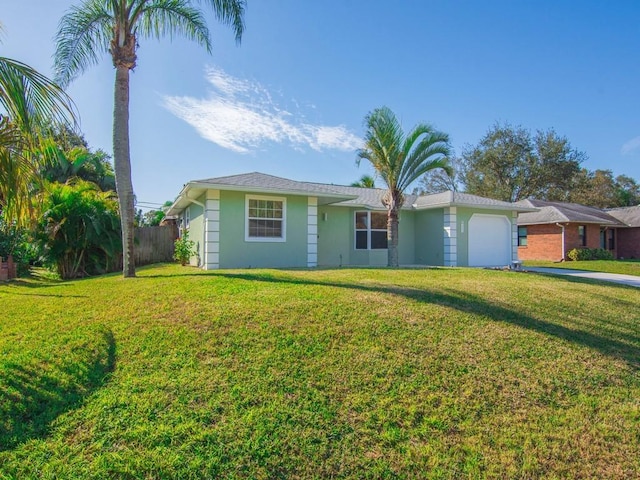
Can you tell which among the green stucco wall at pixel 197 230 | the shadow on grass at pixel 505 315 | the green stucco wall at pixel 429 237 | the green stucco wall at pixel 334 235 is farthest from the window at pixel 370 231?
the shadow on grass at pixel 505 315

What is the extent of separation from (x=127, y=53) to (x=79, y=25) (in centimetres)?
177

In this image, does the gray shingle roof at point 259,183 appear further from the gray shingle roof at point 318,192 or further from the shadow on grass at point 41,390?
the shadow on grass at point 41,390

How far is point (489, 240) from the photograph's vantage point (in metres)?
17.4

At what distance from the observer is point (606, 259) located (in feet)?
82.6

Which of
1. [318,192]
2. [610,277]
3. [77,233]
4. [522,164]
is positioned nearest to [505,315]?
[318,192]

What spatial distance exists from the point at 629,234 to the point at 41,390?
35811 millimetres

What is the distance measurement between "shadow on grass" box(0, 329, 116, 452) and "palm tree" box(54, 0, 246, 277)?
5.67 metres

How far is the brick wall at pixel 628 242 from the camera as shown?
28016 mm

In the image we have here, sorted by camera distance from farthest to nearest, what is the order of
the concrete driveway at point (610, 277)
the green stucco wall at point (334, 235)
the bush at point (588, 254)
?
the bush at point (588, 254) < the green stucco wall at point (334, 235) < the concrete driveway at point (610, 277)

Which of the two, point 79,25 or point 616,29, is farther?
point 616,29

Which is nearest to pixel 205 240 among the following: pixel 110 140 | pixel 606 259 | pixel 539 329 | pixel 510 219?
pixel 110 140

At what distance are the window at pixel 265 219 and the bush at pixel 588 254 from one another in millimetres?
20318

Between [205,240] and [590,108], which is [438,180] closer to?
[590,108]

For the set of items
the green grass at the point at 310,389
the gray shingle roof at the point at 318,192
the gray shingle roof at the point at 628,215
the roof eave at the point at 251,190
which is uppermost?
the gray shingle roof at the point at 628,215
